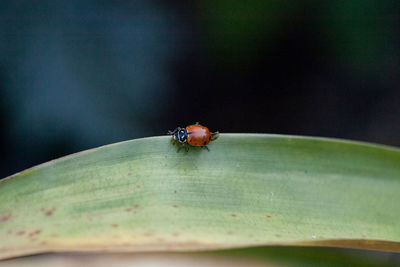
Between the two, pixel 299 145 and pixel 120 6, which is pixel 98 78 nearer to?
pixel 120 6

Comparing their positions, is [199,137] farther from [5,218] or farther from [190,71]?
[190,71]

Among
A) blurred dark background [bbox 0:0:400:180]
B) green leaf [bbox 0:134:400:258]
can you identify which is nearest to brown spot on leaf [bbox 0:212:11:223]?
green leaf [bbox 0:134:400:258]

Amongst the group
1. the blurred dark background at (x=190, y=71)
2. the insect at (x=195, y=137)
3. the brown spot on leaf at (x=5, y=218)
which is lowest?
the brown spot on leaf at (x=5, y=218)

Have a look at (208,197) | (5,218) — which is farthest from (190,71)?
(5,218)

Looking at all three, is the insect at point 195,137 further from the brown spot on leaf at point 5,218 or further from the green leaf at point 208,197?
the brown spot on leaf at point 5,218

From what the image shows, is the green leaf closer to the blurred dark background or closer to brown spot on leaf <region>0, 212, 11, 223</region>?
brown spot on leaf <region>0, 212, 11, 223</region>

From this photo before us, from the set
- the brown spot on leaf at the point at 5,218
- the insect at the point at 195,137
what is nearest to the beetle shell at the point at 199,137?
the insect at the point at 195,137
